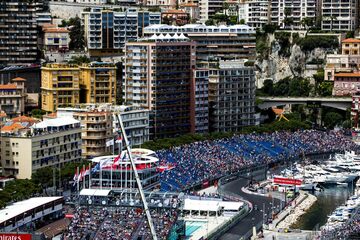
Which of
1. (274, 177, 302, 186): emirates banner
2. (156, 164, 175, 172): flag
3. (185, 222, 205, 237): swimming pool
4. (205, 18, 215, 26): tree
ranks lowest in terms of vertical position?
(185, 222, 205, 237): swimming pool

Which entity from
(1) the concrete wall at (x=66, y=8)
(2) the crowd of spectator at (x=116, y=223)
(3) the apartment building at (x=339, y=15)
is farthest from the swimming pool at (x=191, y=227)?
(1) the concrete wall at (x=66, y=8)

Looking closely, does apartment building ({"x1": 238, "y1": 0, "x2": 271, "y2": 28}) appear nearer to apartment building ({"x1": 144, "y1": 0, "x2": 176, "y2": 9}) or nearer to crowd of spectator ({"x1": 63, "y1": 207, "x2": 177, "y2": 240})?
apartment building ({"x1": 144, "y1": 0, "x2": 176, "y2": 9})

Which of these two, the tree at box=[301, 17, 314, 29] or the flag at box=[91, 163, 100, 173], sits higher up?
the tree at box=[301, 17, 314, 29]

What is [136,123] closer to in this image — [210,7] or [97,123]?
[97,123]

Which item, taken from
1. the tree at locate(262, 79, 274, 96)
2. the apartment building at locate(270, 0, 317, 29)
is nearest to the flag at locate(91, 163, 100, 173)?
the tree at locate(262, 79, 274, 96)

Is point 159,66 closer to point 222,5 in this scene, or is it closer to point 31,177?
point 31,177
